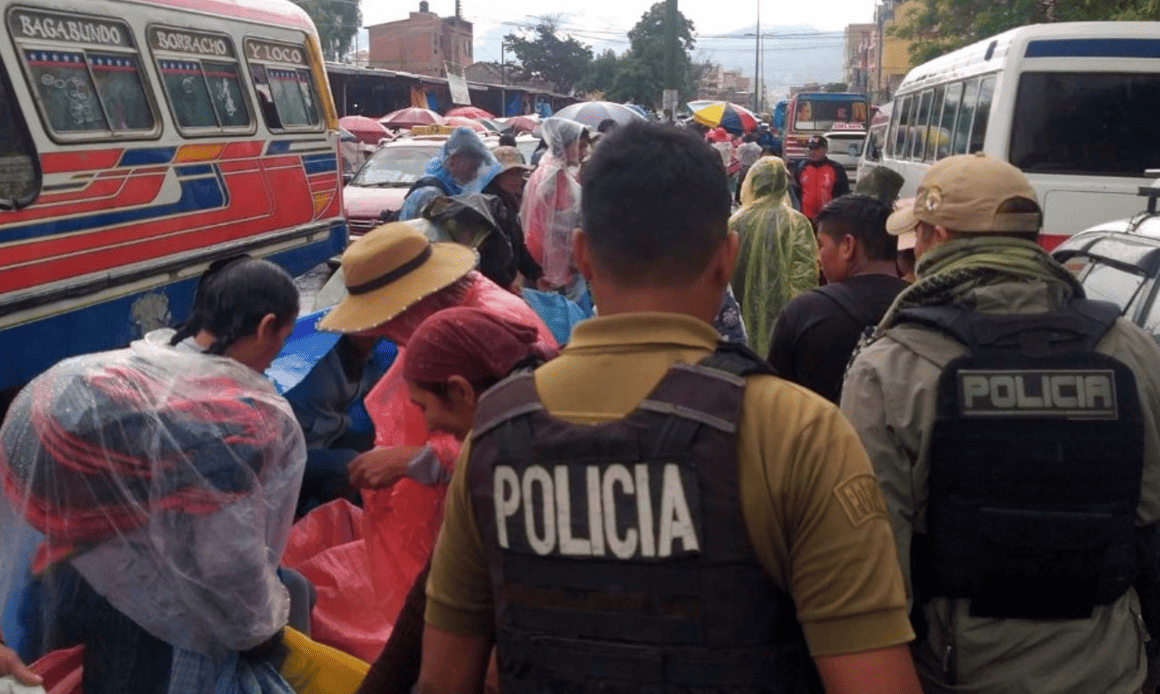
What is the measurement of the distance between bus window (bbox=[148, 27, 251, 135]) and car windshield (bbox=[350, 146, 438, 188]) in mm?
5277

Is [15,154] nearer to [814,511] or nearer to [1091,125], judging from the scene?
[814,511]

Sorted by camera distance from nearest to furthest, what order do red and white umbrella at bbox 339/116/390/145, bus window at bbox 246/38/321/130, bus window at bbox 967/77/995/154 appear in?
bus window at bbox 967/77/995/154
bus window at bbox 246/38/321/130
red and white umbrella at bbox 339/116/390/145

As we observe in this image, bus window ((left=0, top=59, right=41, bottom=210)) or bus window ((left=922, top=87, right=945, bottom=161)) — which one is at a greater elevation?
bus window ((left=0, top=59, right=41, bottom=210))

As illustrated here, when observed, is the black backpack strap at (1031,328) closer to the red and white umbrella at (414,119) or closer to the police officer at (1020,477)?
the police officer at (1020,477)

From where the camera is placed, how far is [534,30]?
2968 inches

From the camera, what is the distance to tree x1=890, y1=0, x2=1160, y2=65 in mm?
15812

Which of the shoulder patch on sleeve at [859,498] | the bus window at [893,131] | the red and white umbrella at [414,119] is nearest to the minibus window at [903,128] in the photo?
the bus window at [893,131]

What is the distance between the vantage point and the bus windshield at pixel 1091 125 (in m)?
8.93

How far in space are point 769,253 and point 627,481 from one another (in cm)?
474

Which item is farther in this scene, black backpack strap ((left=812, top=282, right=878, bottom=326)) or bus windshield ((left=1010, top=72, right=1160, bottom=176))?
bus windshield ((left=1010, top=72, right=1160, bottom=176))

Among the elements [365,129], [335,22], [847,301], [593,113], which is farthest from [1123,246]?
[335,22]

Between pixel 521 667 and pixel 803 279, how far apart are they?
4.69 m

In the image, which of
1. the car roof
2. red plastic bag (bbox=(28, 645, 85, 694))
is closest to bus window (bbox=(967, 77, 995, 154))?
the car roof

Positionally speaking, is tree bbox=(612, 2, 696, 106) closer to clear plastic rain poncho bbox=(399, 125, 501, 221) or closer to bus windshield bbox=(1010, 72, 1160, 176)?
bus windshield bbox=(1010, 72, 1160, 176)
